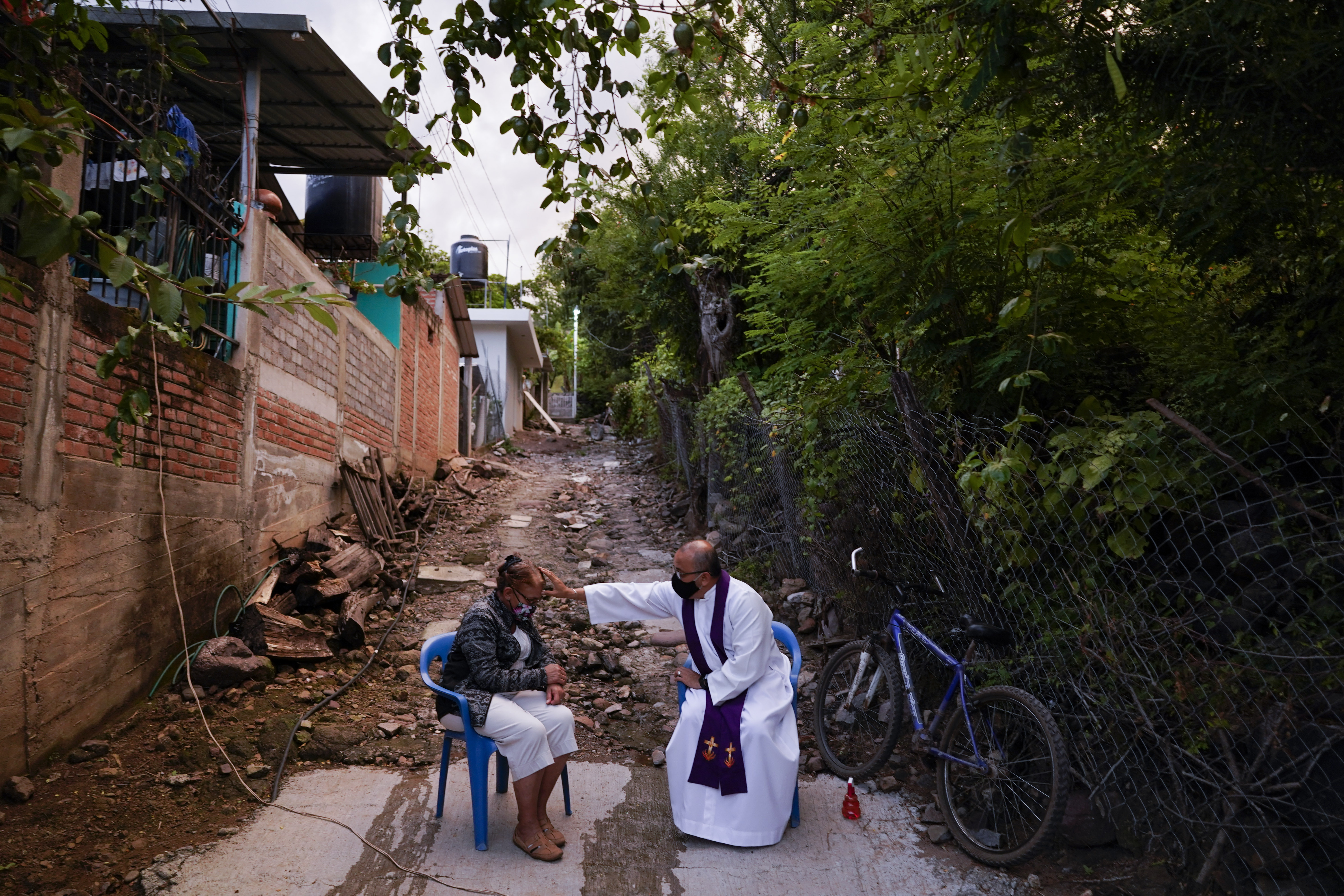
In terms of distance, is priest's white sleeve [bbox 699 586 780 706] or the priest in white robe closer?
the priest in white robe

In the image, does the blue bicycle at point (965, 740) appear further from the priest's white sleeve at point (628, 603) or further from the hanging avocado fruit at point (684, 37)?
the hanging avocado fruit at point (684, 37)

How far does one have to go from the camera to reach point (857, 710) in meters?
4.86

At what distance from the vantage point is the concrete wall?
150 inches

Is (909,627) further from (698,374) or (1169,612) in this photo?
(698,374)

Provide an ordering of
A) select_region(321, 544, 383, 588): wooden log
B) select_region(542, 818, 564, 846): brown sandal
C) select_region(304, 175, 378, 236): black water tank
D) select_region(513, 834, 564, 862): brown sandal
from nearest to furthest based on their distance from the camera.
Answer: select_region(513, 834, 564, 862): brown sandal, select_region(542, 818, 564, 846): brown sandal, select_region(321, 544, 383, 588): wooden log, select_region(304, 175, 378, 236): black water tank

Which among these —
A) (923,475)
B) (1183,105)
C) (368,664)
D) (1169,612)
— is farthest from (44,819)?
(1183,105)

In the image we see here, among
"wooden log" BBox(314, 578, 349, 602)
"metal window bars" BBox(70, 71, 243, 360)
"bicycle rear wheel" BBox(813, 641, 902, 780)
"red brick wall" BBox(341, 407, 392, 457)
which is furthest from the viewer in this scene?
"red brick wall" BBox(341, 407, 392, 457)

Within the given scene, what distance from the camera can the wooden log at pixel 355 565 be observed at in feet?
23.2

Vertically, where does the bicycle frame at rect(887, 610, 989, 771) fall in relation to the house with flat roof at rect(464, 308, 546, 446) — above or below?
below

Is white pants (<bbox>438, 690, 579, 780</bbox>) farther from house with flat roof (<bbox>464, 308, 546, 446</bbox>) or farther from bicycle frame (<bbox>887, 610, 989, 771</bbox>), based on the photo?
house with flat roof (<bbox>464, 308, 546, 446</bbox>)

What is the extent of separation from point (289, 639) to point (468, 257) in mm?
17671

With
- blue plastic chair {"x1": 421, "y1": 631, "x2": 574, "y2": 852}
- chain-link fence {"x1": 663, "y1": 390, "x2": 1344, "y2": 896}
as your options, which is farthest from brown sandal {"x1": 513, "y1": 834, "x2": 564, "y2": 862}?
chain-link fence {"x1": 663, "y1": 390, "x2": 1344, "y2": 896}

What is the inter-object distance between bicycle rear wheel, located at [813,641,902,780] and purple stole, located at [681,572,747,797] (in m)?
0.88

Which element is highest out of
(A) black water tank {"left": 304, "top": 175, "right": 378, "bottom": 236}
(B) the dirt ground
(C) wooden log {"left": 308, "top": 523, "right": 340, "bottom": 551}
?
(A) black water tank {"left": 304, "top": 175, "right": 378, "bottom": 236}
